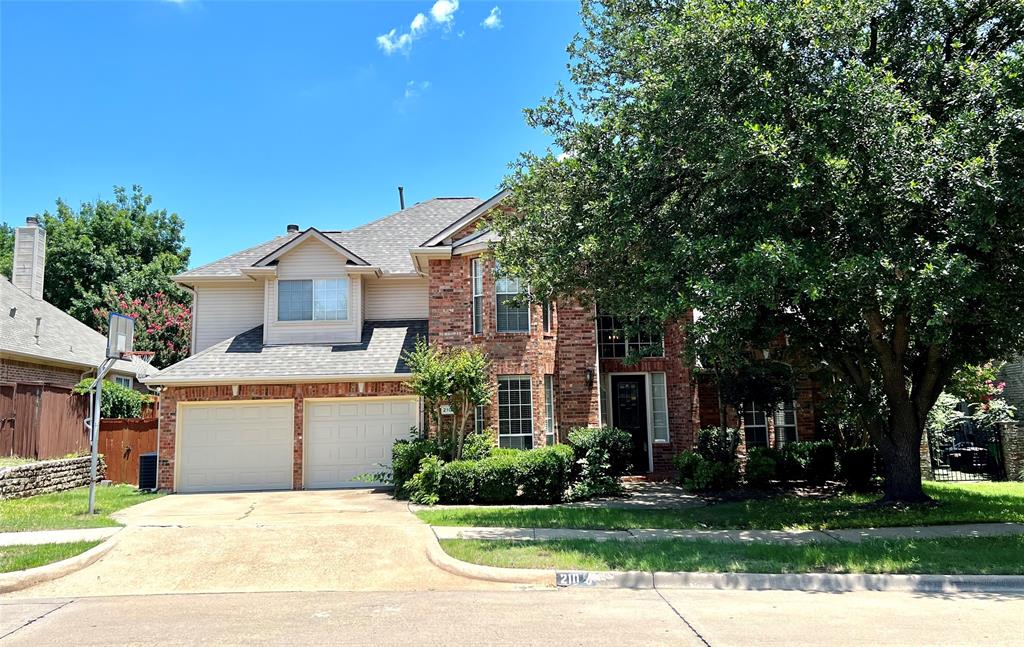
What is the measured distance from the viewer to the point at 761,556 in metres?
8.39

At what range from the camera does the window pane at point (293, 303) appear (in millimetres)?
19125

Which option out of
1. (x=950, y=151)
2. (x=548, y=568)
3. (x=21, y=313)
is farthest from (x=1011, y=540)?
(x=21, y=313)

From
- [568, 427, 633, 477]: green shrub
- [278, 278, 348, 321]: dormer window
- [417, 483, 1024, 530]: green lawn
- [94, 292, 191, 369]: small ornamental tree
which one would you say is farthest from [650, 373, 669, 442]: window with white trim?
[94, 292, 191, 369]: small ornamental tree

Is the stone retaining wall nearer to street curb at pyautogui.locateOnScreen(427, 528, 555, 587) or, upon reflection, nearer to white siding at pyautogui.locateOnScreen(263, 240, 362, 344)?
white siding at pyautogui.locateOnScreen(263, 240, 362, 344)

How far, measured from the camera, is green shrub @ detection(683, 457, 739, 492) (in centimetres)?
1508

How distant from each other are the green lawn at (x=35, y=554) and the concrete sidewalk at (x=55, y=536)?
1.13ft

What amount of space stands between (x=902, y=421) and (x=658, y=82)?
7.53m

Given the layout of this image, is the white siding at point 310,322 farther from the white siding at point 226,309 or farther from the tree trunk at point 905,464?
the tree trunk at point 905,464

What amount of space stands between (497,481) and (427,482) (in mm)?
1441

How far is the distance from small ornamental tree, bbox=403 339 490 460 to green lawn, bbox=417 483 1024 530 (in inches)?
114

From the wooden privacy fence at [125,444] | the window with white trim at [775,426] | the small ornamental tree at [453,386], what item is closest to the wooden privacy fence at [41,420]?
the wooden privacy fence at [125,444]

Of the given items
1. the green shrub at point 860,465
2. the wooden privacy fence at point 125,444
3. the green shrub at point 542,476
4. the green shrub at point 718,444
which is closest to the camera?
the green shrub at point 542,476

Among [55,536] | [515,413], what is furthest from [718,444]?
[55,536]

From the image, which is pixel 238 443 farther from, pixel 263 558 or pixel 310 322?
pixel 263 558
